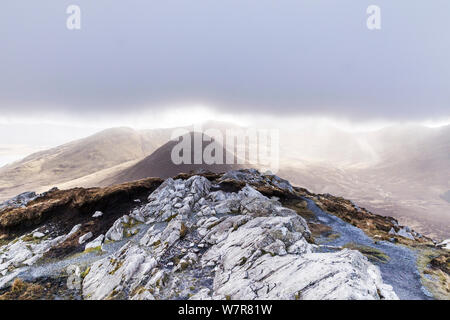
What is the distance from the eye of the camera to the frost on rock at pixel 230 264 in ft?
32.5

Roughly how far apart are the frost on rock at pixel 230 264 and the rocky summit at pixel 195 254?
62 mm

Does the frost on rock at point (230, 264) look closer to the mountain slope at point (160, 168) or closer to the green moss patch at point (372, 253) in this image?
the green moss patch at point (372, 253)

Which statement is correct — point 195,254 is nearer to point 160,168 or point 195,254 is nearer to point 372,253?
point 372,253

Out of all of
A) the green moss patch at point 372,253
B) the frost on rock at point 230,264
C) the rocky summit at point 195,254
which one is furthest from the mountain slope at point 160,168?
the green moss patch at point 372,253

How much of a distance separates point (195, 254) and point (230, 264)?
126 inches

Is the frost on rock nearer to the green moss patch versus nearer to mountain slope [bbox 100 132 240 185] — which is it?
the green moss patch

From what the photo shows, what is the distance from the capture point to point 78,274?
15.3m

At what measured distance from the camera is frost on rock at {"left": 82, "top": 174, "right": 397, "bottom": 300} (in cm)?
991

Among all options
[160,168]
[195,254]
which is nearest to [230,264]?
[195,254]

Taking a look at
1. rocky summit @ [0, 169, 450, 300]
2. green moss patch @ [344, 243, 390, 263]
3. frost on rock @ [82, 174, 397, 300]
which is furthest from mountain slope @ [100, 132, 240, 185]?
green moss patch @ [344, 243, 390, 263]

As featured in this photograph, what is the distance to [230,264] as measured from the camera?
13.1 metres
